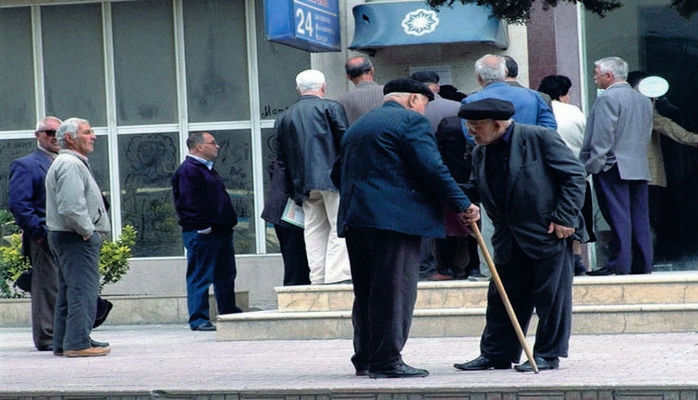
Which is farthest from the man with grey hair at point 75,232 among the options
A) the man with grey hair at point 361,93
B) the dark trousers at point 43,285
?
the man with grey hair at point 361,93

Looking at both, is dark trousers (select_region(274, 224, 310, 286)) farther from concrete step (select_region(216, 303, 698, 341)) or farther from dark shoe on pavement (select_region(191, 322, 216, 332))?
dark shoe on pavement (select_region(191, 322, 216, 332))

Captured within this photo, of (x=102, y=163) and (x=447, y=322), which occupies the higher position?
(x=102, y=163)

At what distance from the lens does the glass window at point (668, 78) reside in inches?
618

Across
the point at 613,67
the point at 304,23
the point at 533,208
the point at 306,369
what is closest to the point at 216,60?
the point at 304,23

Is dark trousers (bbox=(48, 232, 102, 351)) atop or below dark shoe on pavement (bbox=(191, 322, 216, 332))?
atop

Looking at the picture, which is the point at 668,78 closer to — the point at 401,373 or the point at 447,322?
the point at 447,322

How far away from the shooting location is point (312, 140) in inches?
527

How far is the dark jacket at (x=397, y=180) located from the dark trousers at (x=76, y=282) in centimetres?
304

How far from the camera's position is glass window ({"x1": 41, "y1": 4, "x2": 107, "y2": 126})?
1798cm

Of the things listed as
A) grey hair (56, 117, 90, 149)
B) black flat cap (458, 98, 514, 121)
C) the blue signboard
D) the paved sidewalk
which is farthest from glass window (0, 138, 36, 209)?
black flat cap (458, 98, 514, 121)

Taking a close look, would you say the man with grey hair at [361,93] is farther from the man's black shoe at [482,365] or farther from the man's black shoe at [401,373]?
the man's black shoe at [401,373]

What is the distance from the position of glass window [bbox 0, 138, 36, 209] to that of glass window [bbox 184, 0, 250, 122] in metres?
1.97

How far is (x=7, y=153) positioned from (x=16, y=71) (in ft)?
3.12

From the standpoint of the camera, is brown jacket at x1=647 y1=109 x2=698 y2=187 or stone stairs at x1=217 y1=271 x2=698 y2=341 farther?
brown jacket at x1=647 y1=109 x2=698 y2=187
